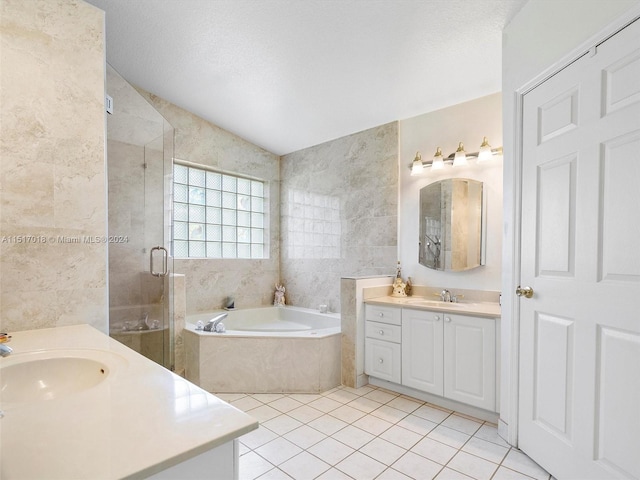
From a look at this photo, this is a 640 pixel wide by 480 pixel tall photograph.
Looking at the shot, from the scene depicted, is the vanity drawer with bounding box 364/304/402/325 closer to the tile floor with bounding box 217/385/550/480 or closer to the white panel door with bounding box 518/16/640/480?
the tile floor with bounding box 217/385/550/480

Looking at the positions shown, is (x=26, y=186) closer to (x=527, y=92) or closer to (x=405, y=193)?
(x=527, y=92)

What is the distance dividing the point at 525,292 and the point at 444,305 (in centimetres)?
80

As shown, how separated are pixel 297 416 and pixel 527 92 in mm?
2492

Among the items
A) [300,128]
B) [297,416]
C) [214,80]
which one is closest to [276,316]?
[297,416]

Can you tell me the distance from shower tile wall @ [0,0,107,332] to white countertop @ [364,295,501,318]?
6.55 ft

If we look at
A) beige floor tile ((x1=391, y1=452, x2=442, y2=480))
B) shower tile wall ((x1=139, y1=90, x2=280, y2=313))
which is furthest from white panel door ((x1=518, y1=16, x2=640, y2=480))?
shower tile wall ((x1=139, y1=90, x2=280, y2=313))

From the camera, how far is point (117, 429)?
0.67m

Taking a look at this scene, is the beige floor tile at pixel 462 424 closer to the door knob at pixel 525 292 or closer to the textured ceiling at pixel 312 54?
the door knob at pixel 525 292

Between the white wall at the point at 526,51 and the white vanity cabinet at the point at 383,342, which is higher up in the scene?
the white wall at the point at 526,51

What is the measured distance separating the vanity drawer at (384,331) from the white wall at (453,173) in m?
0.63

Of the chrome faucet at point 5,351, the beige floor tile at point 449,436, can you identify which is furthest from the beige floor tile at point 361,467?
the chrome faucet at point 5,351

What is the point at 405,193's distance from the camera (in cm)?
336

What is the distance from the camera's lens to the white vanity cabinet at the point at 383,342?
108 inches

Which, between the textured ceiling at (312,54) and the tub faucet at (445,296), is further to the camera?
the tub faucet at (445,296)
